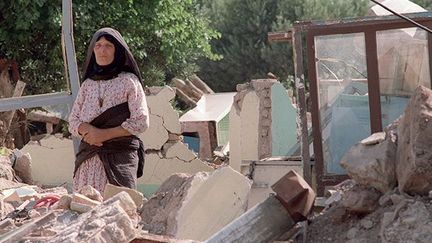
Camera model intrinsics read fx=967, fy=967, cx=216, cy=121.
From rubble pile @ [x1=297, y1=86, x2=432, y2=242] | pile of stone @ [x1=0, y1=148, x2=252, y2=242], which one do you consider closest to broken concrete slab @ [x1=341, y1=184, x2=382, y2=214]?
rubble pile @ [x1=297, y1=86, x2=432, y2=242]

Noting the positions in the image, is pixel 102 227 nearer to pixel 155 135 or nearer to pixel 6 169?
pixel 6 169

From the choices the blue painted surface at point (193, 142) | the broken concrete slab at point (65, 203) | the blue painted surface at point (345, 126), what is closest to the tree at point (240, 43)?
the blue painted surface at point (193, 142)

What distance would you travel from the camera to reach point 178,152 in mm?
11492

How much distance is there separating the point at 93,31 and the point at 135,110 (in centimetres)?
916

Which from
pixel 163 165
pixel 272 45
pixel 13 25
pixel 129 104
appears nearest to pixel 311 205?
pixel 129 104

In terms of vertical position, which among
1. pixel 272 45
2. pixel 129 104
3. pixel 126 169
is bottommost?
pixel 272 45

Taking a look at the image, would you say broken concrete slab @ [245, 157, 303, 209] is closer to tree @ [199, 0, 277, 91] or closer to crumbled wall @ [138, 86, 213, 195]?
crumbled wall @ [138, 86, 213, 195]

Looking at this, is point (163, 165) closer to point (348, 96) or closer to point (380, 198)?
point (348, 96)

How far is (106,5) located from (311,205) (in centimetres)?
1131

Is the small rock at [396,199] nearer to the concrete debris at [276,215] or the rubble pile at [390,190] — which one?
the rubble pile at [390,190]

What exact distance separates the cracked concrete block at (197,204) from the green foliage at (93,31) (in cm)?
924

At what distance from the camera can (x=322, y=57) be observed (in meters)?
7.34

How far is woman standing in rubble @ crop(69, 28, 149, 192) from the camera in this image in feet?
17.2

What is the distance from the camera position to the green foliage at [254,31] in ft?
84.9
